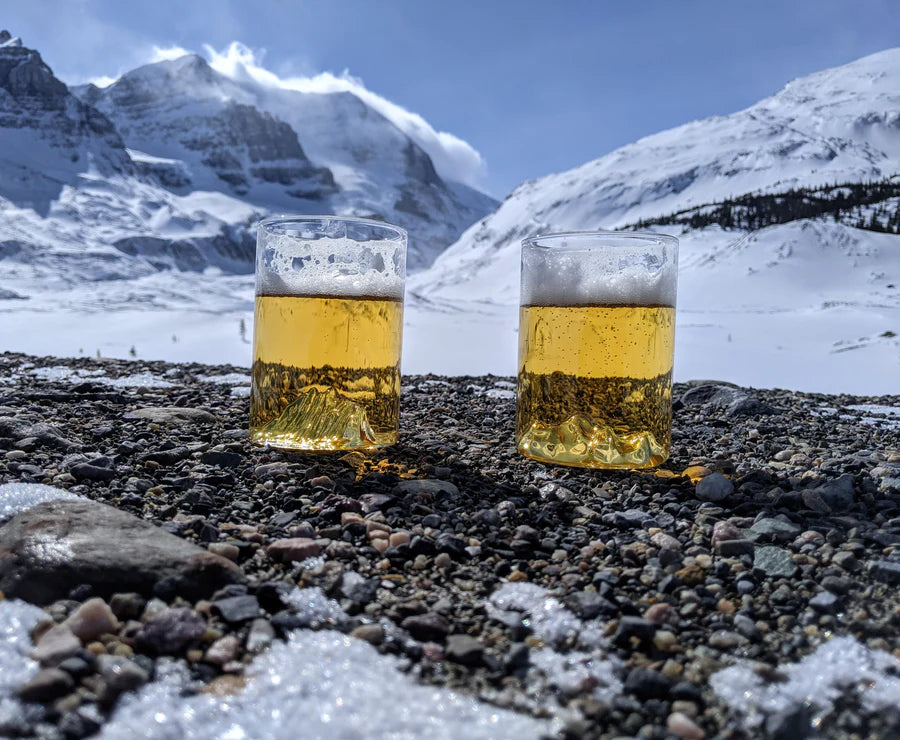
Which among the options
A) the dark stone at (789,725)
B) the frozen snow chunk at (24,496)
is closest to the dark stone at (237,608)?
the frozen snow chunk at (24,496)

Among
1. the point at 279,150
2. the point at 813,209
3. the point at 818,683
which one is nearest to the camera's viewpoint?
the point at 818,683

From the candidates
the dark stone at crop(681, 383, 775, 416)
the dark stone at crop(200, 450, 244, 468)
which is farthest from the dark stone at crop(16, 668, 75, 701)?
the dark stone at crop(681, 383, 775, 416)

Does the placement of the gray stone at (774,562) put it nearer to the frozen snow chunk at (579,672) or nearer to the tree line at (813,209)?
the frozen snow chunk at (579,672)

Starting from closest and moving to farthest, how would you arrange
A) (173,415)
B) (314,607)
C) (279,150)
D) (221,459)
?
(314,607), (221,459), (173,415), (279,150)

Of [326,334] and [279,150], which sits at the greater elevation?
[279,150]

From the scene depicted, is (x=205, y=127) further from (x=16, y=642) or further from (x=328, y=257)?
(x=16, y=642)

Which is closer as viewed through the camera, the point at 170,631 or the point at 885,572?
the point at 170,631

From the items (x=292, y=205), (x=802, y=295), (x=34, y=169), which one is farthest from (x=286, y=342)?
(x=292, y=205)

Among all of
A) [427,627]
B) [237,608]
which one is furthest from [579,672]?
[237,608]
